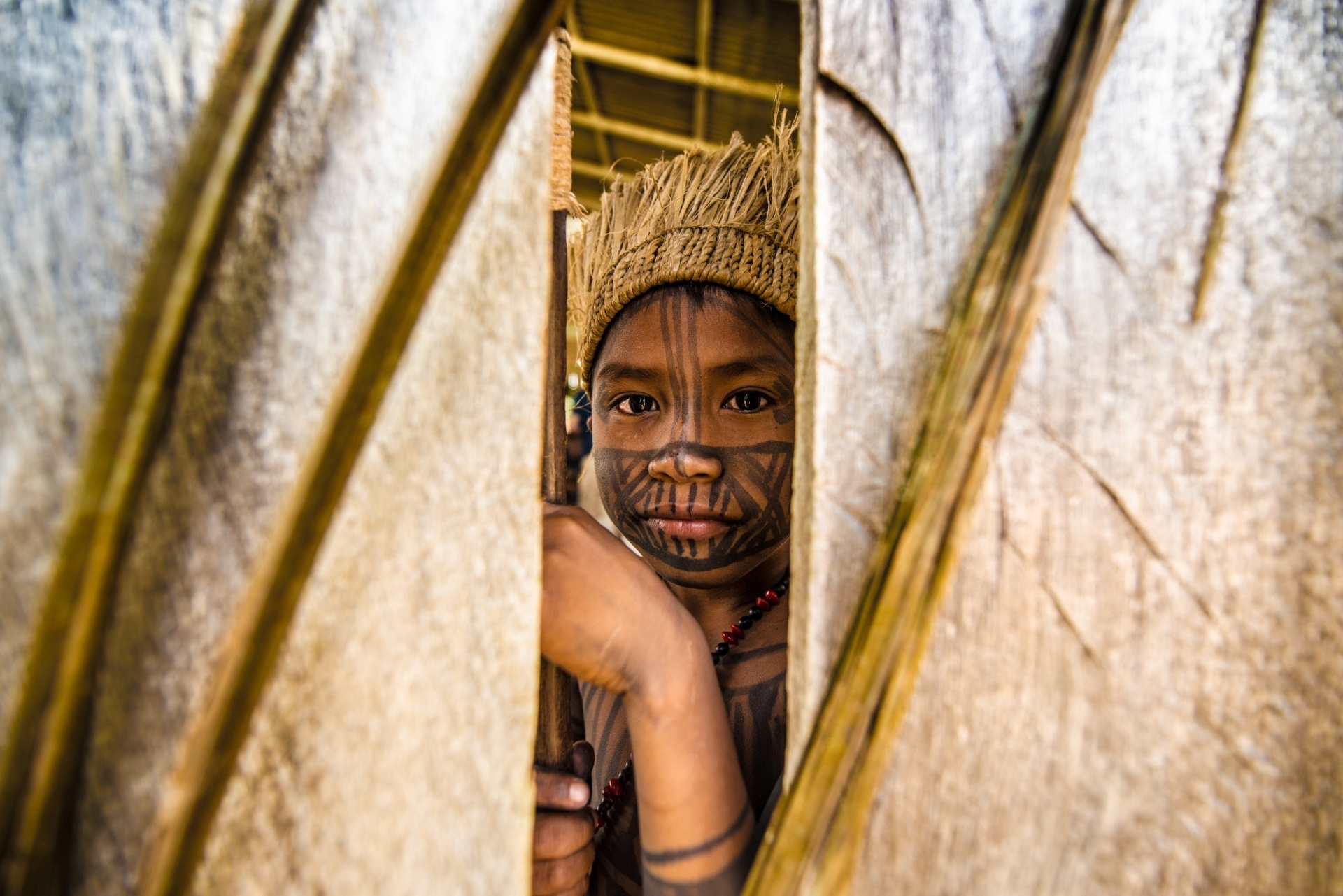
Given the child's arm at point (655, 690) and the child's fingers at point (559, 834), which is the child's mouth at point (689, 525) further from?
the child's fingers at point (559, 834)

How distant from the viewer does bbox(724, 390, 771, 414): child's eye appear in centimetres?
97

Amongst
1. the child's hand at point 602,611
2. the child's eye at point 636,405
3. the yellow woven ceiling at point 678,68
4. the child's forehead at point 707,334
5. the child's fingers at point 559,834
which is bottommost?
the child's fingers at point 559,834

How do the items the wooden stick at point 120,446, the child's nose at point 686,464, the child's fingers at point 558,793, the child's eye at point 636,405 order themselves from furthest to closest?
the child's eye at point 636,405 → the child's nose at point 686,464 → the child's fingers at point 558,793 → the wooden stick at point 120,446

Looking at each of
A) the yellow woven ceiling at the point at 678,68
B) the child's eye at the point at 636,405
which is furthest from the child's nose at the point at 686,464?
the yellow woven ceiling at the point at 678,68

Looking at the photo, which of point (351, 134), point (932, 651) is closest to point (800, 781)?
point (932, 651)

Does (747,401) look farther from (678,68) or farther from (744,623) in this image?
(678,68)

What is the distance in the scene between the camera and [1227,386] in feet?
1.72

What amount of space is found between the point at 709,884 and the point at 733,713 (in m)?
0.29

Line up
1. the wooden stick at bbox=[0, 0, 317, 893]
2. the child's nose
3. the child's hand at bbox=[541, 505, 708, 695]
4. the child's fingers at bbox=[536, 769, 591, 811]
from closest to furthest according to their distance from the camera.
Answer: the wooden stick at bbox=[0, 0, 317, 893]
the child's hand at bbox=[541, 505, 708, 695]
the child's fingers at bbox=[536, 769, 591, 811]
the child's nose

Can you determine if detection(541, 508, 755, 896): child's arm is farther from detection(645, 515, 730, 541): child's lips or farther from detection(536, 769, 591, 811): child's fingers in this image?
detection(645, 515, 730, 541): child's lips

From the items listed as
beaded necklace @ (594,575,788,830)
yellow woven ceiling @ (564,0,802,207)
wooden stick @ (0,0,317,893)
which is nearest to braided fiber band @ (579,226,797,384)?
beaded necklace @ (594,575,788,830)

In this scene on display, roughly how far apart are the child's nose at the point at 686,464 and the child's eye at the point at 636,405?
0.10 meters

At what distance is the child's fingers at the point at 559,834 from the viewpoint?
0.72 meters

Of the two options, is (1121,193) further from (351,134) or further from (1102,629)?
(351,134)
